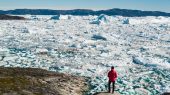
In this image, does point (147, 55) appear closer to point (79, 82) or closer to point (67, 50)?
point (67, 50)

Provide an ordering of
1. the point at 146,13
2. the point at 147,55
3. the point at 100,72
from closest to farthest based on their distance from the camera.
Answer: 1. the point at 100,72
2. the point at 147,55
3. the point at 146,13

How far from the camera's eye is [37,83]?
1920 cm

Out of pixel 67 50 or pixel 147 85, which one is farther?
pixel 67 50

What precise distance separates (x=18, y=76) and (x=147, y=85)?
7.20 m

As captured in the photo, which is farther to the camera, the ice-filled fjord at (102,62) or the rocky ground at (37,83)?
the ice-filled fjord at (102,62)

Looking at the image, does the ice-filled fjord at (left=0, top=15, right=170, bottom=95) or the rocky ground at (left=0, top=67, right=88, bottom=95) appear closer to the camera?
the rocky ground at (left=0, top=67, right=88, bottom=95)

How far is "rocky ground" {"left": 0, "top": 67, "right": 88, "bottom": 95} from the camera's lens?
17548 mm

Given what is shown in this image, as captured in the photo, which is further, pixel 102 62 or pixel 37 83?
pixel 102 62

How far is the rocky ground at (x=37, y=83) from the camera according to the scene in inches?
691

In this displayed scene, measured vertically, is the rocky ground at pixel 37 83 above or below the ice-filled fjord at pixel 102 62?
above

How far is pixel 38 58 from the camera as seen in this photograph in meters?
28.5

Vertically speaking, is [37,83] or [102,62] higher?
[37,83]

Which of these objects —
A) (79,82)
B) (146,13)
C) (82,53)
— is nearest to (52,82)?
(79,82)

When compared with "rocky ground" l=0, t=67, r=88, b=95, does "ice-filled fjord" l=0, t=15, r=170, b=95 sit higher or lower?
lower
